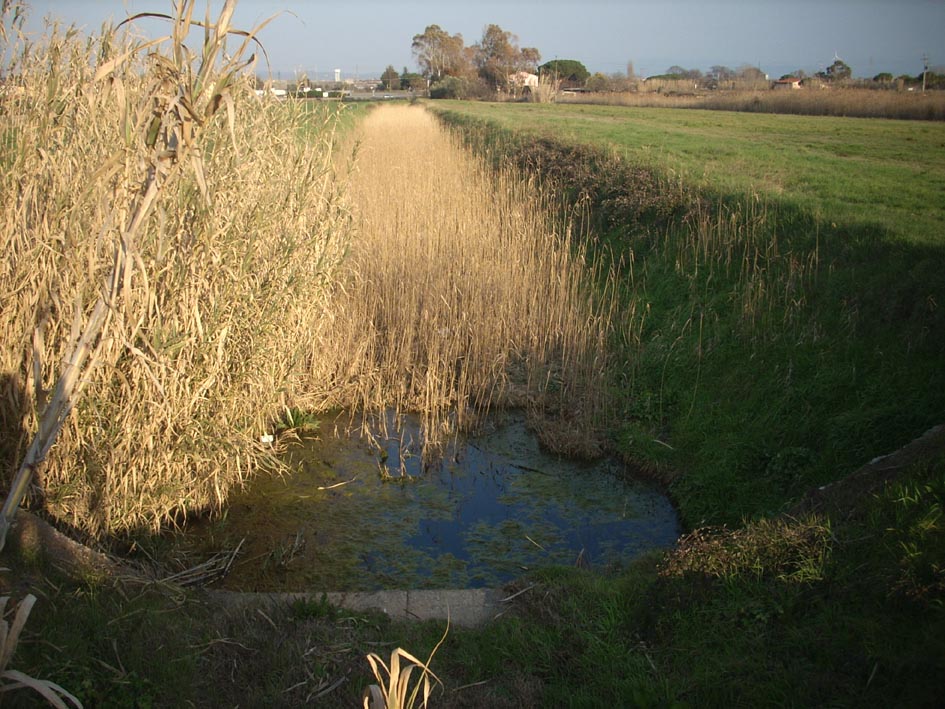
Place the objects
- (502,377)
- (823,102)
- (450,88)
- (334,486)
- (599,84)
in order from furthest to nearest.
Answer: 1. (450,88)
2. (599,84)
3. (823,102)
4. (502,377)
5. (334,486)

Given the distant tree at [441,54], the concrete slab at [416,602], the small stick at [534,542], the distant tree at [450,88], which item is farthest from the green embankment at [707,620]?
the distant tree at [441,54]

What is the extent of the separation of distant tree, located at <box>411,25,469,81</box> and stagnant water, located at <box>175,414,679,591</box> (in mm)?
81869

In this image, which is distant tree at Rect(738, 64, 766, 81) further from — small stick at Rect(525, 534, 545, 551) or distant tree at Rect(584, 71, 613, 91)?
small stick at Rect(525, 534, 545, 551)

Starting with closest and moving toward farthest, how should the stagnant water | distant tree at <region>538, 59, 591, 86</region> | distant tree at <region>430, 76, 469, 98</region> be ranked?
the stagnant water, distant tree at <region>430, 76, 469, 98</region>, distant tree at <region>538, 59, 591, 86</region>

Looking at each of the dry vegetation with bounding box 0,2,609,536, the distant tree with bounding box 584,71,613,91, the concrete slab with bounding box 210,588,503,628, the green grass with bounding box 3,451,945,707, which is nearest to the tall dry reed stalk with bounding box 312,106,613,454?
the dry vegetation with bounding box 0,2,609,536

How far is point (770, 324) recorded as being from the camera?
7.16 m

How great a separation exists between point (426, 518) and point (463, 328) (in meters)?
2.91

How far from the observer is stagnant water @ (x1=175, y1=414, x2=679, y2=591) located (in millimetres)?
5043

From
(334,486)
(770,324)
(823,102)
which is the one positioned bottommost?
(334,486)

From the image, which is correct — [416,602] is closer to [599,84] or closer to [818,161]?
[818,161]

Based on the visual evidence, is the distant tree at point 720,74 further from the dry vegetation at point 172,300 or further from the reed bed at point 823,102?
the dry vegetation at point 172,300

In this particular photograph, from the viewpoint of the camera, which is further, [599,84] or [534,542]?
[599,84]

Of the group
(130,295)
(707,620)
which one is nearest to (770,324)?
(707,620)

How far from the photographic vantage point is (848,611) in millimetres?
3119
